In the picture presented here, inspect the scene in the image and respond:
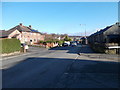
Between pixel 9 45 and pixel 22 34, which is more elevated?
pixel 22 34

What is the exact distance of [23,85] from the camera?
681 cm

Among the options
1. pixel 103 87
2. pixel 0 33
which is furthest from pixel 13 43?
pixel 0 33

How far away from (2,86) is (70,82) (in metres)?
3.15

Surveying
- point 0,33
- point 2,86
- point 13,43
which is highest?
point 0,33

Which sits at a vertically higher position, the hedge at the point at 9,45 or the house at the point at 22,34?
the house at the point at 22,34

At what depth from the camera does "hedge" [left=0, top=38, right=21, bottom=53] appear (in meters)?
22.7

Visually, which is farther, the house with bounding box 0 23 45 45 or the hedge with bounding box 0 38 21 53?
the house with bounding box 0 23 45 45

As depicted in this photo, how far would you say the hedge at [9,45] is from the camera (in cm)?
2265

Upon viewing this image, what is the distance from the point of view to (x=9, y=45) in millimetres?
24172

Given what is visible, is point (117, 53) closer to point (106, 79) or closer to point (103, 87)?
point (106, 79)

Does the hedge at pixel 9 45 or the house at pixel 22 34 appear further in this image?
the house at pixel 22 34

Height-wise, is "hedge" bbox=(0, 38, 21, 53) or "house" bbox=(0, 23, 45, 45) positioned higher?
"house" bbox=(0, 23, 45, 45)

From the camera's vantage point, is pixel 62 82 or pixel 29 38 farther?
pixel 29 38

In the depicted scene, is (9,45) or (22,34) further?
(22,34)
